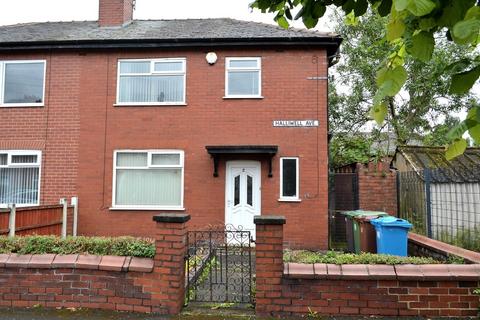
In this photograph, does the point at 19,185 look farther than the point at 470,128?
Yes

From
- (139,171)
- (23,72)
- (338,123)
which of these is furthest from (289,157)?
(338,123)

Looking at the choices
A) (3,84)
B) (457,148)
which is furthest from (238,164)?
(457,148)

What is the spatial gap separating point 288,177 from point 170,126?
334cm

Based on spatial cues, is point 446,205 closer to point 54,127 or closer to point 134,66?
point 134,66

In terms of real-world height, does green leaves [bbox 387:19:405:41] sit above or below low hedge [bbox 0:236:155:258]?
→ above

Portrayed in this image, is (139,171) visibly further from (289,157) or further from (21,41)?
(21,41)

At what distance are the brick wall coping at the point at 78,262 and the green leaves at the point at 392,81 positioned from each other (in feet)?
11.2

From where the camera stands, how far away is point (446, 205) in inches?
287

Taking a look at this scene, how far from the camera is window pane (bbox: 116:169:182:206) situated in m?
10.2

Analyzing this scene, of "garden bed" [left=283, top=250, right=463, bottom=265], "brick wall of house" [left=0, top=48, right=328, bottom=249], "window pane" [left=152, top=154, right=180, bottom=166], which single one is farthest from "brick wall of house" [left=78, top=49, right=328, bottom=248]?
"garden bed" [left=283, top=250, right=463, bottom=265]

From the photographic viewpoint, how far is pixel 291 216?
966cm

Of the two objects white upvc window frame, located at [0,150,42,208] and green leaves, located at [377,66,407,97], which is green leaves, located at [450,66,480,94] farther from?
white upvc window frame, located at [0,150,42,208]

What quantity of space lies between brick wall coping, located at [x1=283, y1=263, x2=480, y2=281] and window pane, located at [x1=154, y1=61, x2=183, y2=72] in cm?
745

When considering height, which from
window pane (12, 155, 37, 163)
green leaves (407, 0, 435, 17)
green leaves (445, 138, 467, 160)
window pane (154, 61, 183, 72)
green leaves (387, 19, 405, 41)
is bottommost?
green leaves (445, 138, 467, 160)
